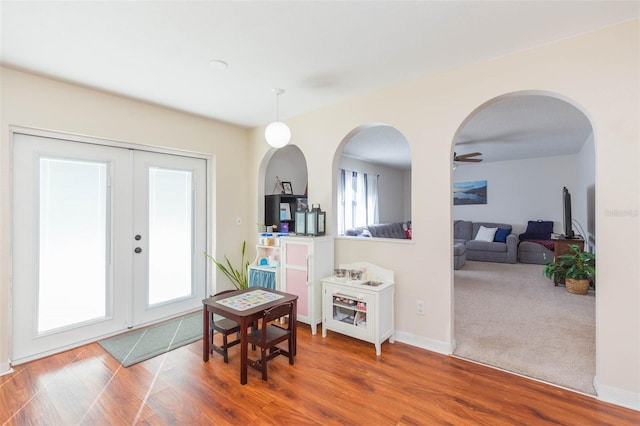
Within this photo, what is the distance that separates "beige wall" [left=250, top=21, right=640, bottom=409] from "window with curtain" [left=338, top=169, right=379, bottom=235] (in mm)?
3158

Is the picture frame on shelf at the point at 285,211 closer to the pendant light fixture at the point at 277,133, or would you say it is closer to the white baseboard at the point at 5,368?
the pendant light fixture at the point at 277,133

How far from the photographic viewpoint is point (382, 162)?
8031mm

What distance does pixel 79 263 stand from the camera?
3059 millimetres

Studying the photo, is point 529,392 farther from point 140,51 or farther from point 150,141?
point 150,141

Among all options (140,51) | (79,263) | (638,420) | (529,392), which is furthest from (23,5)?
(638,420)

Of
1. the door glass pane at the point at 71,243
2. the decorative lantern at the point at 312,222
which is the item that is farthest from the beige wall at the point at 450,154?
the door glass pane at the point at 71,243

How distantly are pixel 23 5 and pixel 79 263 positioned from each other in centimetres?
227

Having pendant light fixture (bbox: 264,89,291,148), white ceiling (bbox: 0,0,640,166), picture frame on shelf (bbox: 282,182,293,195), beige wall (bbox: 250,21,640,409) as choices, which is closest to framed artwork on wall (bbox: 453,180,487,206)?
picture frame on shelf (bbox: 282,182,293,195)

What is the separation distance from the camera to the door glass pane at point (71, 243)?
112 inches

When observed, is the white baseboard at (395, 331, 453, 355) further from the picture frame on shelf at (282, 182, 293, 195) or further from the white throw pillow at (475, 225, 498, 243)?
the white throw pillow at (475, 225, 498, 243)

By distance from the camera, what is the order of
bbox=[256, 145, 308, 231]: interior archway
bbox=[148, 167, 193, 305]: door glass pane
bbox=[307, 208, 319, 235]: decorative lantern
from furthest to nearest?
1. bbox=[256, 145, 308, 231]: interior archway
2. bbox=[148, 167, 193, 305]: door glass pane
3. bbox=[307, 208, 319, 235]: decorative lantern

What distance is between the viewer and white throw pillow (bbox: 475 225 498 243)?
24.7ft

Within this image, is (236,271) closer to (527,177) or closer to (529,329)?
(529,329)

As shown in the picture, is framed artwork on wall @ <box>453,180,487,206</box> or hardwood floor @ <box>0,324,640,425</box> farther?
framed artwork on wall @ <box>453,180,487,206</box>
